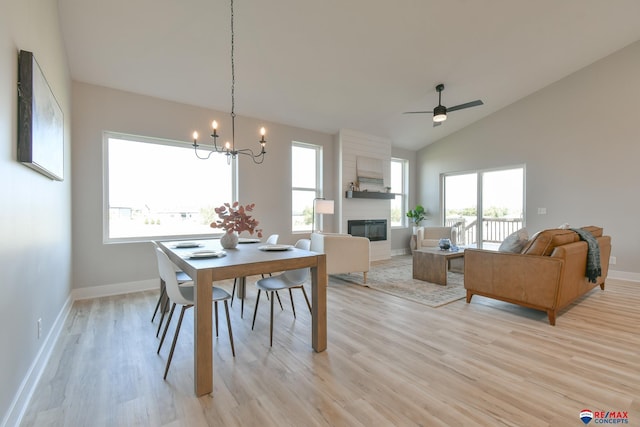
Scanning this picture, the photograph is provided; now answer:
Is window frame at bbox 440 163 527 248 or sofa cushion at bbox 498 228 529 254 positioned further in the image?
window frame at bbox 440 163 527 248

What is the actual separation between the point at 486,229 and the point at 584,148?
2.22 meters

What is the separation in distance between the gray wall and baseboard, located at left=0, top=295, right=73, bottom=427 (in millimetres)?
6955

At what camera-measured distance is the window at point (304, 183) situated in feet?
18.2

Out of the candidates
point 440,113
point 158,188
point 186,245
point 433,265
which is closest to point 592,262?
point 433,265

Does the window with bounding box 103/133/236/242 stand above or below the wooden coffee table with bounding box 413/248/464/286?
above

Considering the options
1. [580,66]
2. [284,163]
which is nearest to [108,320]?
[284,163]

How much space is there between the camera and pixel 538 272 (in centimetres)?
284

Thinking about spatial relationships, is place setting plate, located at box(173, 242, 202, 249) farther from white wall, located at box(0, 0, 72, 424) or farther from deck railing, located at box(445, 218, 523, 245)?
deck railing, located at box(445, 218, 523, 245)

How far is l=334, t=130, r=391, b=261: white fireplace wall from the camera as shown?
19.5 feet

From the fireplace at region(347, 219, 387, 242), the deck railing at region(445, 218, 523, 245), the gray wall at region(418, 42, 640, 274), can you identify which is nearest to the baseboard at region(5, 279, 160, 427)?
the fireplace at region(347, 219, 387, 242)

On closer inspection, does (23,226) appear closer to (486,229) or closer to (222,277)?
(222,277)

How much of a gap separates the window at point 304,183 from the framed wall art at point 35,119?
3576mm

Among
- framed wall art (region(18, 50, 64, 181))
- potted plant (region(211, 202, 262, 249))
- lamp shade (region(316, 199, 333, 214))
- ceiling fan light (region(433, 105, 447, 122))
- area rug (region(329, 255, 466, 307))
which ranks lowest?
area rug (region(329, 255, 466, 307))

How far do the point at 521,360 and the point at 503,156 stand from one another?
4.95 m
